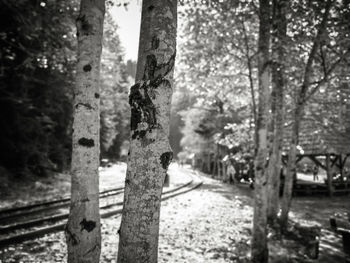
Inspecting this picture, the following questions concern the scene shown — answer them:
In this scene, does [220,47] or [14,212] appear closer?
[14,212]

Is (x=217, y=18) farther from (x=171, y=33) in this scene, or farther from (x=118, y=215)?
(x=171, y=33)

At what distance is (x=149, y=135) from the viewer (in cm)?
194

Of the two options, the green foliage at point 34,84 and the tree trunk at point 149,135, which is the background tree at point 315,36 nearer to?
the tree trunk at point 149,135

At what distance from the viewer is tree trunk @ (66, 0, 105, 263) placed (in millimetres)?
3139

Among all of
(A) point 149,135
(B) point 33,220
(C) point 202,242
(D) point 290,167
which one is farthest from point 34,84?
(A) point 149,135

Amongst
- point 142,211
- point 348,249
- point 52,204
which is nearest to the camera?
point 142,211

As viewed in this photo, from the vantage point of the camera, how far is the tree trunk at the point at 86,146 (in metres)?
3.14

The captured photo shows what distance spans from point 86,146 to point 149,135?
1.57 meters

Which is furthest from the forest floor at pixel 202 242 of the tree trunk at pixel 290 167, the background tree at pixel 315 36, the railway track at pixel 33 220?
the background tree at pixel 315 36

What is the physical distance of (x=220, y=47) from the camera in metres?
10.6

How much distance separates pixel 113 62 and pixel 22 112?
25.6 ft

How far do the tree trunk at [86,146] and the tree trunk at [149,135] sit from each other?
141cm

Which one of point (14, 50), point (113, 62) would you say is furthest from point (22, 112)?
point (113, 62)

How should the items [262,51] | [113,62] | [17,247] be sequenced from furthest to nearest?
[113,62]
[262,51]
[17,247]
